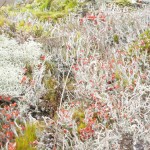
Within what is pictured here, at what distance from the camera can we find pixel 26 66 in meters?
4.23

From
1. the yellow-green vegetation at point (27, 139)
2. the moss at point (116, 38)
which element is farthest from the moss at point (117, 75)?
the moss at point (116, 38)

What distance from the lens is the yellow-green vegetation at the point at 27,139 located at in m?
2.96

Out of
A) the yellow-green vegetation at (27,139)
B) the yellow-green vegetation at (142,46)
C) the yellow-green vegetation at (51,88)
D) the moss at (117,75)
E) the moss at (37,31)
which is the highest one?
the yellow-green vegetation at (142,46)

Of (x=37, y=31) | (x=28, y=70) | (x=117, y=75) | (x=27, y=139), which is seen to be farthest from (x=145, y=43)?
(x=27, y=139)

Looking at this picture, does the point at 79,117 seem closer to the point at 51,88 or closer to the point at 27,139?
the point at 27,139

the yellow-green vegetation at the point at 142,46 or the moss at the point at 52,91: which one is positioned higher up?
the yellow-green vegetation at the point at 142,46

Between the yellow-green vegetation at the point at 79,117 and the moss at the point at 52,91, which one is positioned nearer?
the yellow-green vegetation at the point at 79,117

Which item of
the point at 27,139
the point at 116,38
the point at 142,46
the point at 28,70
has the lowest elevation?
the point at 27,139

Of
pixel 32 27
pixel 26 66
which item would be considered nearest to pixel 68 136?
pixel 26 66

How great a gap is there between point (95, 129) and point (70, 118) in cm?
23

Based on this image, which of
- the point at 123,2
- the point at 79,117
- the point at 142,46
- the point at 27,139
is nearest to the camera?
the point at 27,139

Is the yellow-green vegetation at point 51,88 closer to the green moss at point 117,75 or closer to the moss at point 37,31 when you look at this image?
the green moss at point 117,75

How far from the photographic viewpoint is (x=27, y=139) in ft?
9.95

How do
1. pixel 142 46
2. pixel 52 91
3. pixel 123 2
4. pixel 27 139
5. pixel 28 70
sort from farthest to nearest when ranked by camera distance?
pixel 123 2 → pixel 142 46 → pixel 28 70 → pixel 52 91 → pixel 27 139
